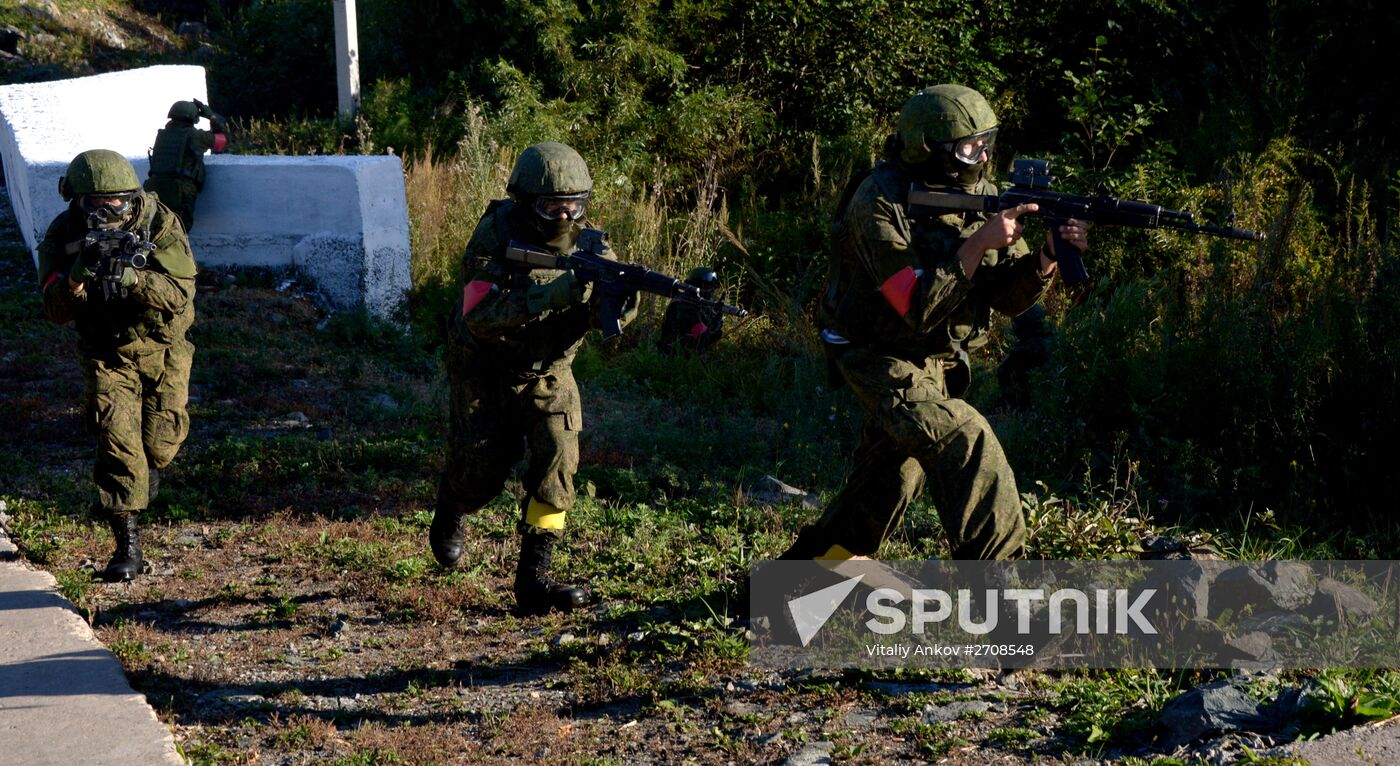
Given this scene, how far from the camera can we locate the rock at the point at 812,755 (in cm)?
396

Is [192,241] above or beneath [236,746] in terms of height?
above

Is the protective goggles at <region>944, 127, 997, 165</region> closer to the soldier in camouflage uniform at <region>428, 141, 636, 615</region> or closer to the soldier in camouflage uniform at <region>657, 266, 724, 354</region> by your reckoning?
the soldier in camouflage uniform at <region>657, 266, 724, 354</region>

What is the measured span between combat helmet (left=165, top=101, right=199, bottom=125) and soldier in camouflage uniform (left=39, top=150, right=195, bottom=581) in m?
5.03

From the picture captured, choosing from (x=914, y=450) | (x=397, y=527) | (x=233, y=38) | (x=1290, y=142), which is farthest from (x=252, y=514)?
(x=233, y=38)

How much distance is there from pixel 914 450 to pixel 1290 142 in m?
6.27

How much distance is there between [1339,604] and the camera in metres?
4.84

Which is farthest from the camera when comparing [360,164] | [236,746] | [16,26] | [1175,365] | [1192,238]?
[16,26]

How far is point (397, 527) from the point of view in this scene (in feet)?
20.6

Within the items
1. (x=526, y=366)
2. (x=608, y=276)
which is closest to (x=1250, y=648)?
(x=608, y=276)

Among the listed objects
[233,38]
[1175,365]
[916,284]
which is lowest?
[1175,365]

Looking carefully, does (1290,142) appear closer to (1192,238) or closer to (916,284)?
(1192,238)

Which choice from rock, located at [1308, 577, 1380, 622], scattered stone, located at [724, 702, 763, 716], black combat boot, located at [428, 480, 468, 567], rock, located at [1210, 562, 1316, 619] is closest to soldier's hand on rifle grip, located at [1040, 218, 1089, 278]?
rock, located at [1210, 562, 1316, 619]

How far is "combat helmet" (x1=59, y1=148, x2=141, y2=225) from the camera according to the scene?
18.0ft

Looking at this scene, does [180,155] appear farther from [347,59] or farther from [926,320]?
[926,320]
